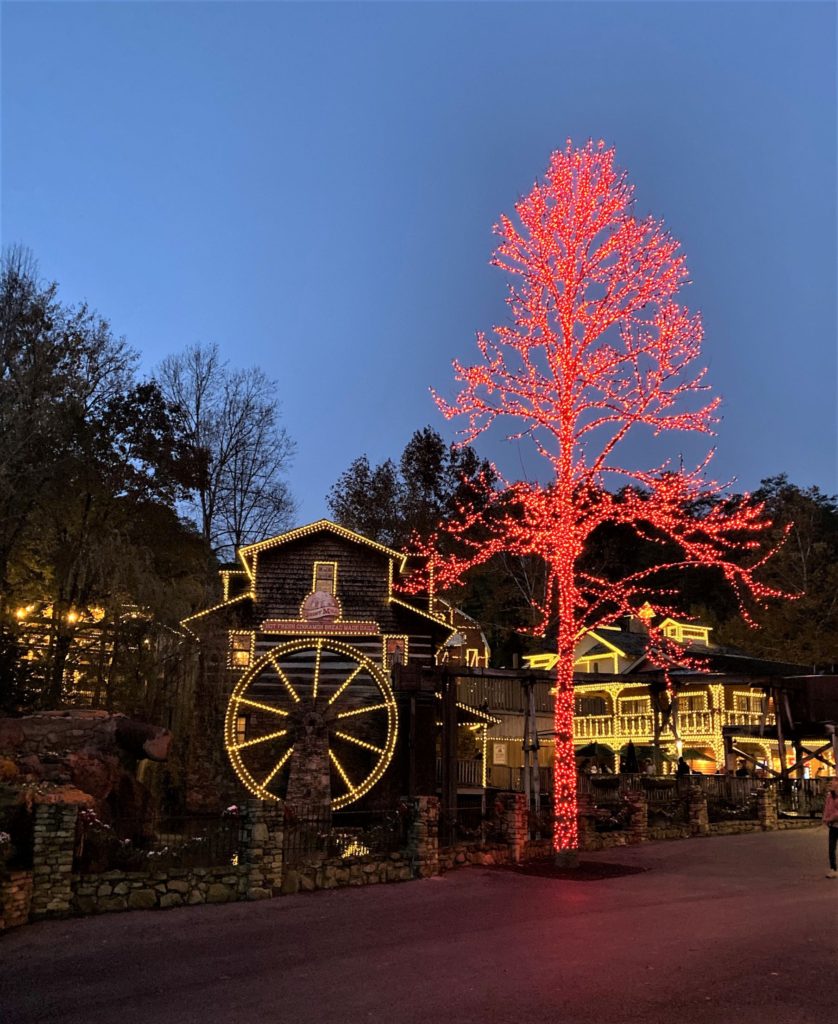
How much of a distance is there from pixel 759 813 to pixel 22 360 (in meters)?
20.1

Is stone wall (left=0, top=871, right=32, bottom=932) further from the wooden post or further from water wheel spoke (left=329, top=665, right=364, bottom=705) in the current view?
water wheel spoke (left=329, top=665, right=364, bottom=705)

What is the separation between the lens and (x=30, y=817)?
10.3 meters

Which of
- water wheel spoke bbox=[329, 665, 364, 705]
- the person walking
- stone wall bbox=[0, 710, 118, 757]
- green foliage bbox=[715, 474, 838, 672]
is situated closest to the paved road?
the person walking

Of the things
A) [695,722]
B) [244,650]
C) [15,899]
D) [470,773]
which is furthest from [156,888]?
[695,722]

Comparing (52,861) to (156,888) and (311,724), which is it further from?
(311,724)

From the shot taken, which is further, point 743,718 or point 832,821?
point 743,718

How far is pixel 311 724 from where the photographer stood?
20406mm

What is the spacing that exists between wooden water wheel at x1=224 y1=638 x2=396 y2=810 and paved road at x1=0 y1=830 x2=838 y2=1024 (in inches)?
338

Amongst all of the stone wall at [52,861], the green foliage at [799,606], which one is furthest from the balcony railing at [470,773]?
the green foliage at [799,606]

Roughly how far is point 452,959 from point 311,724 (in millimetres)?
13210

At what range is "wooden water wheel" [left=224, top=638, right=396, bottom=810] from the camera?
20.1 meters

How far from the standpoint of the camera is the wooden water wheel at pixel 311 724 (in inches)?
792

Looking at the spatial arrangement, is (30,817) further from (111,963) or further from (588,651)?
(588,651)

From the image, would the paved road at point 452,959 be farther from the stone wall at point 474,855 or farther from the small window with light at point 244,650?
the small window with light at point 244,650
